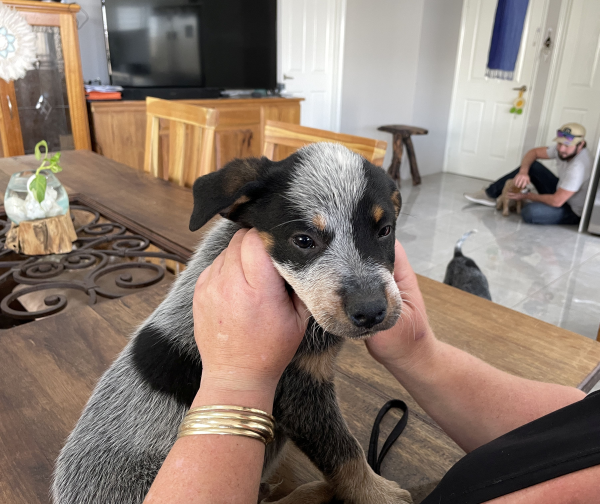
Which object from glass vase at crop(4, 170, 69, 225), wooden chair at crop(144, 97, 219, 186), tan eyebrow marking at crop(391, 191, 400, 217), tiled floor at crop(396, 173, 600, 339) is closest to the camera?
tan eyebrow marking at crop(391, 191, 400, 217)

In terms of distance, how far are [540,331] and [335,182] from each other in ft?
2.10

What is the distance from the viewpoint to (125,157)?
175 inches

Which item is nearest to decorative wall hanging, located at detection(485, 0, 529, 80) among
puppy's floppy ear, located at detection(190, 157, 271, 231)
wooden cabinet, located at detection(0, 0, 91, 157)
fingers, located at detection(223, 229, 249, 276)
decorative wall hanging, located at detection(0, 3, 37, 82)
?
wooden cabinet, located at detection(0, 0, 91, 157)

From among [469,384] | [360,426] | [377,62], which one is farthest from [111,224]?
[377,62]

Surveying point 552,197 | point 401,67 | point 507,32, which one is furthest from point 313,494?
point 401,67

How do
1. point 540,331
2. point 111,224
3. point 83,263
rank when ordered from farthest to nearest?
point 111,224 → point 83,263 → point 540,331

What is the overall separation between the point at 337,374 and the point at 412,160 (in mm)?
→ 6118

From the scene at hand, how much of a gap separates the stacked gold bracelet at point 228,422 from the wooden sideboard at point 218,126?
3343mm

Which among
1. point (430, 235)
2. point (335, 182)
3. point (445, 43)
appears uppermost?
point (445, 43)

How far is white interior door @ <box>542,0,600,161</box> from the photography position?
5734mm

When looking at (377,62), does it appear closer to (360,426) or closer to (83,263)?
(83,263)

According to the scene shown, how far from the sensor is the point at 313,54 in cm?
585

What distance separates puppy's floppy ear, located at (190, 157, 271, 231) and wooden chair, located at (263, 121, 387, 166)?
87 cm

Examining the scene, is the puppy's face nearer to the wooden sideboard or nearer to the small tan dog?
the wooden sideboard
